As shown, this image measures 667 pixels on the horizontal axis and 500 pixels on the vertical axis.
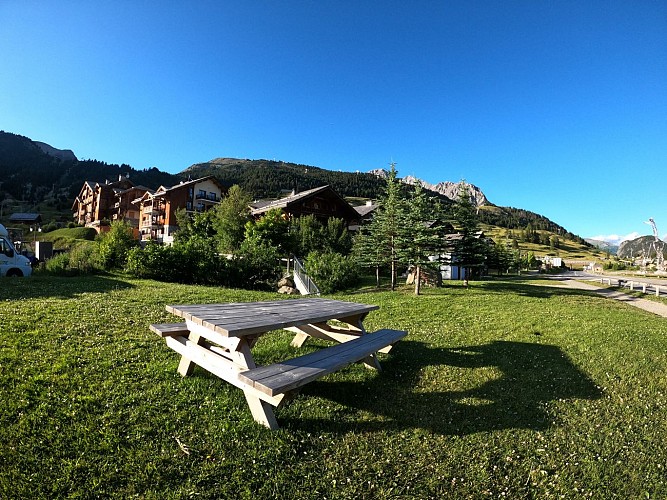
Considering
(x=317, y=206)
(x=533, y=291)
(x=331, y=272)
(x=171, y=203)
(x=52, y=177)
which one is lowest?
(x=533, y=291)

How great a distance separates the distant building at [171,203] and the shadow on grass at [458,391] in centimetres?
5134

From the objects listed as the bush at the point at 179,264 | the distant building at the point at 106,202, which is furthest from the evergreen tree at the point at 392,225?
the distant building at the point at 106,202

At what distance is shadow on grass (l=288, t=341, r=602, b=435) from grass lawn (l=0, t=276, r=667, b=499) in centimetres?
3

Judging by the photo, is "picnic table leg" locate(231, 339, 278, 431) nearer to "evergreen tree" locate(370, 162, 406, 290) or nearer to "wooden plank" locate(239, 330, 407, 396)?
"wooden plank" locate(239, 330, 407, 396)

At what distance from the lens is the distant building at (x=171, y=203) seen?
53.7m

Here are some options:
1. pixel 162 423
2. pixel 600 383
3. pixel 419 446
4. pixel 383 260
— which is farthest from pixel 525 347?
pixel 383 260

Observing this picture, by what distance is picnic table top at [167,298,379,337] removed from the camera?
3.90m

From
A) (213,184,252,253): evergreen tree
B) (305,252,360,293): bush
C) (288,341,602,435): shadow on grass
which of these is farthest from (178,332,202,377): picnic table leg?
(213,184,252,253): evergreen tree

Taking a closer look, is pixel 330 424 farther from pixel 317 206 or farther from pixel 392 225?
pixel 317 206

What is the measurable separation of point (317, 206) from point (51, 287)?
108 feet

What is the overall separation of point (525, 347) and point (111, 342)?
8.54m

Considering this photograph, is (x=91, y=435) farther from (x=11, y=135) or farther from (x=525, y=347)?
(x=11, y=135)

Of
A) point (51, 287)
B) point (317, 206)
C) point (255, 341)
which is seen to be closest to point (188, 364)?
point (255, 341)

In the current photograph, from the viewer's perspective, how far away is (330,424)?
4.04 metres
